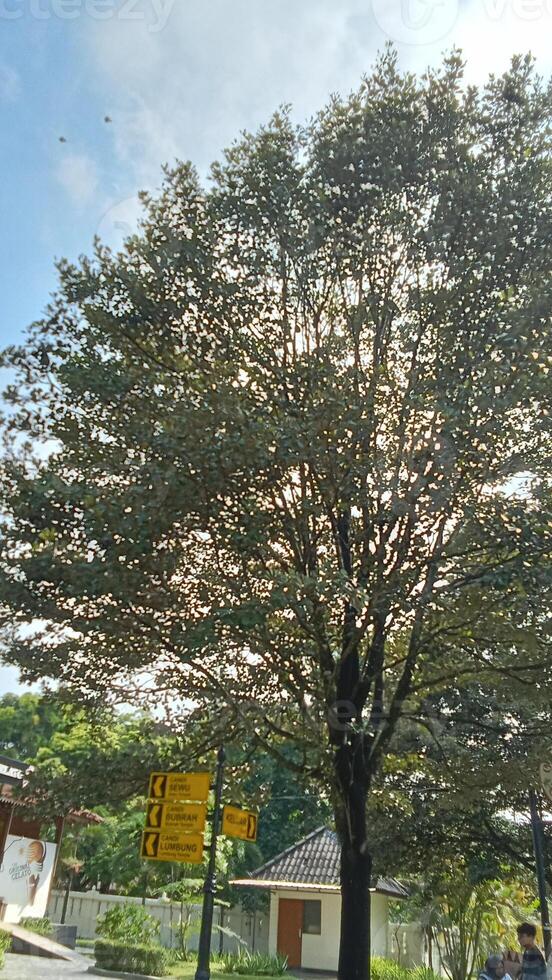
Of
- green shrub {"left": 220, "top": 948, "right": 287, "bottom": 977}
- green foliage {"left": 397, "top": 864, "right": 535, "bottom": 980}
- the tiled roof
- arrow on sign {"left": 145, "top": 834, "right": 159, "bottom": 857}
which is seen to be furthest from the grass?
arrow on sign {"left": 145, "top": 834, "right": 159, "bottom": 857}

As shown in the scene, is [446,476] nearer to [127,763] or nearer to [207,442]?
[207,442]

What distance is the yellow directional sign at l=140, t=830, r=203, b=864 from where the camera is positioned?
433 inches

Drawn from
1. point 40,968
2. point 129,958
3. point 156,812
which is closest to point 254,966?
point 129,958

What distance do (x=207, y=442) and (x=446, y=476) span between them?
10.0 ft

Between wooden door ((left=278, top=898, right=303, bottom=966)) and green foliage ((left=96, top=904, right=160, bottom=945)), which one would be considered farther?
wooden door ((left=278, top=898, right=303, bottom=966))

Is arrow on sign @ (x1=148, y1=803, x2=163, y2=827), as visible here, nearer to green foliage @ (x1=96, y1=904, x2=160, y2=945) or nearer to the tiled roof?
green foliage @ (x1=96, y1=904, x2=160, y2=945)

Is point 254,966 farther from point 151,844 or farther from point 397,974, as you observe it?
point 151,844

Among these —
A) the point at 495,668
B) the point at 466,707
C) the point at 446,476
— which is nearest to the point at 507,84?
the point at 446,476

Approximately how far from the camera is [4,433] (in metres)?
11.0

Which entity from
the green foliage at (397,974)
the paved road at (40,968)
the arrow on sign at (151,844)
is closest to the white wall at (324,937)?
the green foliage at (397,974)

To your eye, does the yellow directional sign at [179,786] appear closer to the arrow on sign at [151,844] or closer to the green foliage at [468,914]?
the arrow on sign at [151,844]

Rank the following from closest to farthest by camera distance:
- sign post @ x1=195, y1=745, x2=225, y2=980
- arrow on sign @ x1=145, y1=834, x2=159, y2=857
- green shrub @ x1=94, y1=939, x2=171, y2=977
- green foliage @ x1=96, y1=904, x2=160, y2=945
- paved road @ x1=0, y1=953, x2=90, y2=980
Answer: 1. arrow on sign @ x1=145, y1=834, x2=159, y2=857
2. sign post @ x1=195, y1=745, x2=225, y2=980
3. paved road @ x1=0, y1=953, x2=90, y2=980
4. green shrub @ x1=94, y1=939, x2=171, y2=977
5. green foliage @ x1=96, y1=904, x2=160, y2=945

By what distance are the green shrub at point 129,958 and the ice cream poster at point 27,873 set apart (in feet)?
10.3

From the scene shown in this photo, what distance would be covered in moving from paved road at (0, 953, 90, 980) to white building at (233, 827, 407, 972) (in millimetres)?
10336
